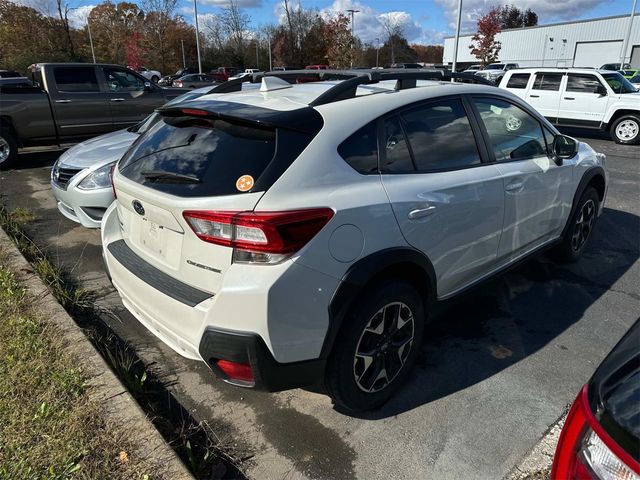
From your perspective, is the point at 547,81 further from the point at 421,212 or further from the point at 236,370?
the point at 236,370

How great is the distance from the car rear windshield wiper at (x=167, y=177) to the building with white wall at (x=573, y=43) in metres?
57.8

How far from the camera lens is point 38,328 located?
3176 millimetres

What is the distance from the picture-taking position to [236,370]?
211 centimetres

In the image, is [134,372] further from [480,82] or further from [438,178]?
[480,82]

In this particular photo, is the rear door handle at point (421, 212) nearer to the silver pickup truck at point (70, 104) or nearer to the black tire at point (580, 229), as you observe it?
the black tire at point (580, 229)

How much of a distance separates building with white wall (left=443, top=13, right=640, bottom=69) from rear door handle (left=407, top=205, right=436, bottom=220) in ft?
187

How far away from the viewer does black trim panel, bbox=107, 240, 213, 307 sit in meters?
2.20

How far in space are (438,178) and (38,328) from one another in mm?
2794

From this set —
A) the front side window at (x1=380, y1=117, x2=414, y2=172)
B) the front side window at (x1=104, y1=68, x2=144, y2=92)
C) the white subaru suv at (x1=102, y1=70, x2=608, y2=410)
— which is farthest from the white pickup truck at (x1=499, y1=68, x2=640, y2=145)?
the front side window at (x1=380, y1=117, x2=414, y2=172)

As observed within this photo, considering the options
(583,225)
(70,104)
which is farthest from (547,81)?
(70,104)

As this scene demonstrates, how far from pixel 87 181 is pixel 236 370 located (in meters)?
3.60

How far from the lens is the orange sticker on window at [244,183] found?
206cm

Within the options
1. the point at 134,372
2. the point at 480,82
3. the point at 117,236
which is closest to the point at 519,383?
the point at 480,82

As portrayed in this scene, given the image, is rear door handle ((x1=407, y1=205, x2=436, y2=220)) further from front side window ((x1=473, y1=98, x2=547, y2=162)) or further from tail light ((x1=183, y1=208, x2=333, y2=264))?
front side window ((x1=473, y1=98, x2=547, y2=162))
